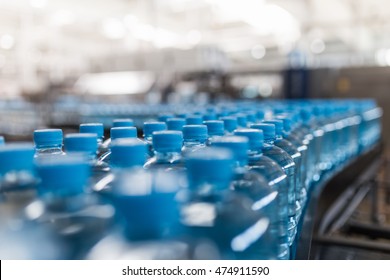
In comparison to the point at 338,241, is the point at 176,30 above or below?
above

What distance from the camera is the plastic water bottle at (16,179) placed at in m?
0.54

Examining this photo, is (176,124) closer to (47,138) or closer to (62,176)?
(47,138)

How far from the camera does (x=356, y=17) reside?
10430mm

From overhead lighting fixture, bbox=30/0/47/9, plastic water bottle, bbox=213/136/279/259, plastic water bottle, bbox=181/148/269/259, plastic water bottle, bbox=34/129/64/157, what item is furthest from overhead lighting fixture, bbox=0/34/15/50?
plastic water bottle, bbox=181/148/269/259

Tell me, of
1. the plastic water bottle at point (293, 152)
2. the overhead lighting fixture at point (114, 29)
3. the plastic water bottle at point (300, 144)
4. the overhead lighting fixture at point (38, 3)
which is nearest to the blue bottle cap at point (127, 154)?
the plastic water bottle at point (293, 152)

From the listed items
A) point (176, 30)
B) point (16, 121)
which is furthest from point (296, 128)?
point (176, 30)

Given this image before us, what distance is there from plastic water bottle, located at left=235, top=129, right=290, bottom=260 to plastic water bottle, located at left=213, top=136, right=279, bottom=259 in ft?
0.06

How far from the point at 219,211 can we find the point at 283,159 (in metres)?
0.50

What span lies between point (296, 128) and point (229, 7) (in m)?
7.25

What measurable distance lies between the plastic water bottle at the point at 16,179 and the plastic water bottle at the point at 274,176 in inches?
16.9

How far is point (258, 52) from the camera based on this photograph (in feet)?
58.8

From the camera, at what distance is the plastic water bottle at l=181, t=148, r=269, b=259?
1.72ft

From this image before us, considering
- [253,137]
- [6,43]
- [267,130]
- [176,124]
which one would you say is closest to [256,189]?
[253,137]
